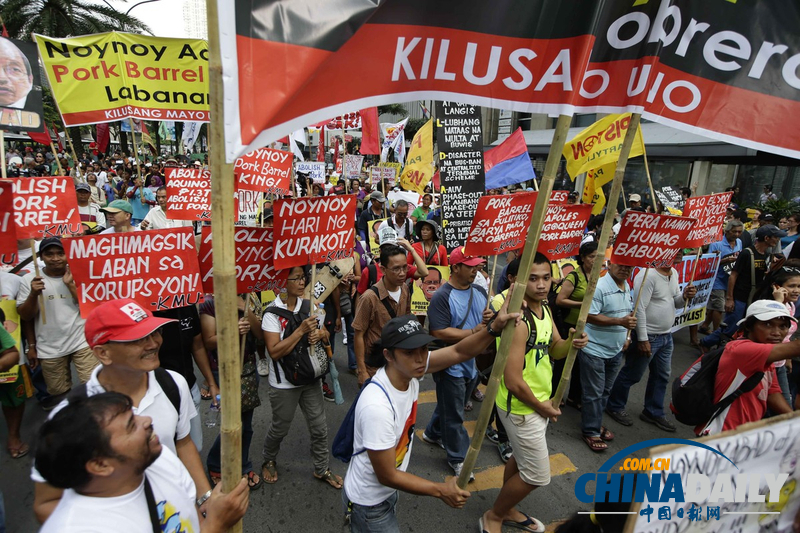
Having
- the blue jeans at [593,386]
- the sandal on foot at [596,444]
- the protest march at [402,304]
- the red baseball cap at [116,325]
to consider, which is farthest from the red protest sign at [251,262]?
the sandal on foot at [596,444]

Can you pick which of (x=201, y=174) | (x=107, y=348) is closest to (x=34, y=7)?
(x=201, y=174)

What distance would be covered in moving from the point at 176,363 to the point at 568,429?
404 centimetres

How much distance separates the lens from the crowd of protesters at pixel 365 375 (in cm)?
155

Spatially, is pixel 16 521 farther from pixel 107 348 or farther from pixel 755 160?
pixel 755 160

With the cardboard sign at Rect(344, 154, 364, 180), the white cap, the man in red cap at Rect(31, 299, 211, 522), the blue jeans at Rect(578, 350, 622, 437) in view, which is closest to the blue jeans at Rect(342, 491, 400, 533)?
the man in red cap at Rect(31, 299, 211, 522)

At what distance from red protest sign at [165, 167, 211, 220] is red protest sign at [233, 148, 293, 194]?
1.56ft

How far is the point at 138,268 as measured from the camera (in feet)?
10.1

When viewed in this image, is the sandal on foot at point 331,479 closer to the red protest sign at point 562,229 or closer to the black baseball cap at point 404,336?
the black baseball cap at point 404,336

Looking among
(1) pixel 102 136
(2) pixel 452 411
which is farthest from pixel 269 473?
(1) pixel 102 136

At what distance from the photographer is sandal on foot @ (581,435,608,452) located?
4.45 m

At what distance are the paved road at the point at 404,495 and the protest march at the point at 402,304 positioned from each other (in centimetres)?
3

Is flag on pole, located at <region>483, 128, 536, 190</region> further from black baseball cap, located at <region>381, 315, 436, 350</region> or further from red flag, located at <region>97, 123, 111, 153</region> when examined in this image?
red flag, located at <region>97, 123, 111, 153</region>

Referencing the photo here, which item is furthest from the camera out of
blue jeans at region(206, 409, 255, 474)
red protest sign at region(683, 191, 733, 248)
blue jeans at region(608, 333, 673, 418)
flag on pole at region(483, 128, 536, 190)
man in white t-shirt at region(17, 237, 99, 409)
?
flag on pole at region(483, 128, 536, 190)

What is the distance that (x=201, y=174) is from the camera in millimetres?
5820
